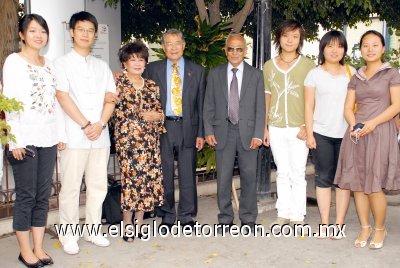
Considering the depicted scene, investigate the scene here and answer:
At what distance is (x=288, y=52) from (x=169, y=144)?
1667 millimetres

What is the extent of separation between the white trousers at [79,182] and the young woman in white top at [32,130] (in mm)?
276

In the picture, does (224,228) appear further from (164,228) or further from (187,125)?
(187,125)

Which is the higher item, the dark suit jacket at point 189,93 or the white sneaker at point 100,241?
the dark suit jacket at point 189,93

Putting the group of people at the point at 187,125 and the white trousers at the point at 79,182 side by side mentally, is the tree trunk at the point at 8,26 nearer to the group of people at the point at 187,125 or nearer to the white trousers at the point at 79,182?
the group of people at the point at 187,125

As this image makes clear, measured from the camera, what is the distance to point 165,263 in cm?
468

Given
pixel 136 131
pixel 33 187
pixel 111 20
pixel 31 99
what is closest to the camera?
pixel 31 99

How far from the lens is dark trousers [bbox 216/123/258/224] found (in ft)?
17.8

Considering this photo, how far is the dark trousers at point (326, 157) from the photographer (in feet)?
17.1

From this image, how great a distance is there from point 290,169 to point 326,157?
0.47 m

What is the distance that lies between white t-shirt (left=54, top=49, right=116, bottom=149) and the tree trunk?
501 centimetres

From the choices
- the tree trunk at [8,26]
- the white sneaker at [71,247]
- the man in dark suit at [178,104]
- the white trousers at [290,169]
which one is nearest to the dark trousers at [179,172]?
the man in dark suit at [178,104]

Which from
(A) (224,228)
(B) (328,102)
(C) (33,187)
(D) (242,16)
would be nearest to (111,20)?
(D) (242,16)

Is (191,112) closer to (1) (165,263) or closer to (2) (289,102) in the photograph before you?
(2) (289,102)

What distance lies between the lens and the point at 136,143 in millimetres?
5039
